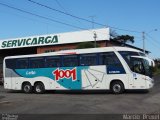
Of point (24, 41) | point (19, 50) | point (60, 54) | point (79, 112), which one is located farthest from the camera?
point (19, 50)

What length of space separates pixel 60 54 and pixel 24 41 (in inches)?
1453

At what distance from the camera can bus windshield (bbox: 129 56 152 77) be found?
25.8 m

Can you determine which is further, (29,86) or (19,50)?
(19,50)

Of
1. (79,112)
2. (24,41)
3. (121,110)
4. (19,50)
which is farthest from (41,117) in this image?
(19,50)

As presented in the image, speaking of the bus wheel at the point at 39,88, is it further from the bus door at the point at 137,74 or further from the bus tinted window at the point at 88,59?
the bus door at the point at 137,74

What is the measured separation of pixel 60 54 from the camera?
1118 inches

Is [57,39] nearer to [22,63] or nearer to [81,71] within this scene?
[22,63]

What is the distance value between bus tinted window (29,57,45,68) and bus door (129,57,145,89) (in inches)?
264

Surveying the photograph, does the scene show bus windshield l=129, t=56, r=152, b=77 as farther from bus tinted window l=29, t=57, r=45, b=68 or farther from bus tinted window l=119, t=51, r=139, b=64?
bus tinted window l=29, t=57, r=45, b=68

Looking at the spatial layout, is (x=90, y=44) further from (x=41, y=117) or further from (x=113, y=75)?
(x=41, y=117)

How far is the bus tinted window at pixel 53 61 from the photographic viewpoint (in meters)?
28.5

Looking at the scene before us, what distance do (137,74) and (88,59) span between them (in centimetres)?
347

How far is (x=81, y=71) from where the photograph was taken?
27.4 metres

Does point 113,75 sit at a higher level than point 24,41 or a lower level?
lower
